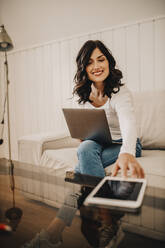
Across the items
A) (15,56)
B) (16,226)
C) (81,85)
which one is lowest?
(16,226)

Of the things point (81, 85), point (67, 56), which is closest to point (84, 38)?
point (67, 56)

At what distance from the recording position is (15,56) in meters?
2.73

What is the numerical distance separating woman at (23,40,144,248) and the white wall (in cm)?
79

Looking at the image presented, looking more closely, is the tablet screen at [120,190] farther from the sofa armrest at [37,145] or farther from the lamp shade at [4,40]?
the lamp shade at [4,40]

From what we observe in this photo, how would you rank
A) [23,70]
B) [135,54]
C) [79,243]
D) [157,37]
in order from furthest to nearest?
[23,70] → [135,54] → [157,37] → [79,243]

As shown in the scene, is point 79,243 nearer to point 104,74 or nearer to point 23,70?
point 104,74

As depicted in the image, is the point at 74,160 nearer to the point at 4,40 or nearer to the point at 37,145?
the point at 37,145

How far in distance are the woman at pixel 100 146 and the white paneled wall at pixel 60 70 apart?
0.60 m

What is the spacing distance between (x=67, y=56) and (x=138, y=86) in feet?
2.68

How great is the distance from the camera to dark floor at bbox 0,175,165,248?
46 cm

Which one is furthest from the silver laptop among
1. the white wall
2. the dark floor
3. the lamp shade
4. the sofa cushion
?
the lamp shade

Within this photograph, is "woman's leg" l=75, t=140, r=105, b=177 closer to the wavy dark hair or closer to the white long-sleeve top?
the white long-sleeve top

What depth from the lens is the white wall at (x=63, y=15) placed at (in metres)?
1.85

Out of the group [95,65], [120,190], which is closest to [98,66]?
[95,65]
